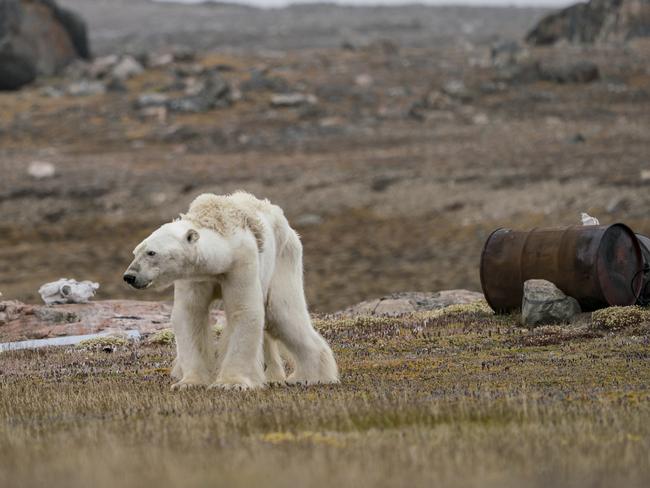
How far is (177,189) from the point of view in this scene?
46344 millimetres

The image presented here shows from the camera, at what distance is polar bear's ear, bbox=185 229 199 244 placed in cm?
1044

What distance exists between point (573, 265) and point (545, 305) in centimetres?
94

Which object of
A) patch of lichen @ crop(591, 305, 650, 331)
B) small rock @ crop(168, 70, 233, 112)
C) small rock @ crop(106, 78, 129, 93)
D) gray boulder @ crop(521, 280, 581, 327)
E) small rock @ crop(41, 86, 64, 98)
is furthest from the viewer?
small rock @ crop(41, 86, 64, 98)

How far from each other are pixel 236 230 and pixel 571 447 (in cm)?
488

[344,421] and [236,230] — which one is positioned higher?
[236,230]

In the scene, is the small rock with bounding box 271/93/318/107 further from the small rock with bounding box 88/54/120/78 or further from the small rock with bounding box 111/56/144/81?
the small rock with bounding box 88/54/120/78

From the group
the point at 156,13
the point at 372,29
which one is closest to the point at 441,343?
the point at 372,29

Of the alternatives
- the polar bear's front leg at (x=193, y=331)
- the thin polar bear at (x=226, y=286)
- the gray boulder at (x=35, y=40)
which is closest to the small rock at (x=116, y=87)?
the gray boulder at (x=35, y=40)

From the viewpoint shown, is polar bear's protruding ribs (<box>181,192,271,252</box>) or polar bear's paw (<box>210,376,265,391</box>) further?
polar bear's protruding ribs (<box>181,192,271,252</box>)

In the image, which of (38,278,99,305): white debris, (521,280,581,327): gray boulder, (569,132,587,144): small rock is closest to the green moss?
(38,278,99,305): white debris

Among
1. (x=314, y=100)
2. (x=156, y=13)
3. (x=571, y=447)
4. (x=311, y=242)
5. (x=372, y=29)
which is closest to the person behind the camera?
(x=571, y=447)

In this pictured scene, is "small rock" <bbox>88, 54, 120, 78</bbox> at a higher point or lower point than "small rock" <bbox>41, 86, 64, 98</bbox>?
higher

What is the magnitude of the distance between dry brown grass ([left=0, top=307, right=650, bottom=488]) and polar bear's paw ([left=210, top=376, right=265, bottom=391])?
0.36 meters

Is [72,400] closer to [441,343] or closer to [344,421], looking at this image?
[344,421]
